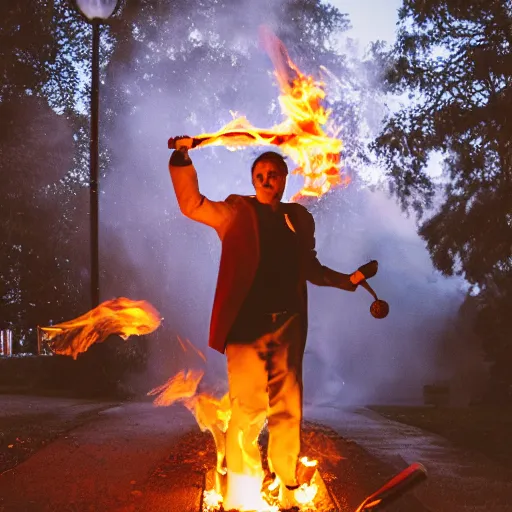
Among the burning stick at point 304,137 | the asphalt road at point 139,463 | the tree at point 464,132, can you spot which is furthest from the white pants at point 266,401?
the tree at point 464,132

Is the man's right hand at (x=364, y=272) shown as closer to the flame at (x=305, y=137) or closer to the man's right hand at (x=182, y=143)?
the flame at (x=305, y=137)

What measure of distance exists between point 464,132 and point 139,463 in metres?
10.7

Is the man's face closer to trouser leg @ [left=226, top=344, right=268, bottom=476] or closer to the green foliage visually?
trouser leg @ [left=226, top=344, right=268, bottom=476]

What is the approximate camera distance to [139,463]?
688 centimetres

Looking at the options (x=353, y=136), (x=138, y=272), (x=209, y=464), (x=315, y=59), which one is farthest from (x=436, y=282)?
(x=209, y=464)

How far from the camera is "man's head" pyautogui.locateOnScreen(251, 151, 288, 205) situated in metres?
4.84

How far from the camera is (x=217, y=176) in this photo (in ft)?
77.8

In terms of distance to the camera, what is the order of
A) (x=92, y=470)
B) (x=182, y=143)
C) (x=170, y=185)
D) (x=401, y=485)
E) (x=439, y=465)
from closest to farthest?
1. (x=401, y=485)
2. (x=182, y=143)
3. (x=92, y=470)
4. (x=439, y=465)
5. (x=170, y=185)

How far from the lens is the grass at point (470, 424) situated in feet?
30.4

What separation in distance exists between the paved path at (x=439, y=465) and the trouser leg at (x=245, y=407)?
148 cm

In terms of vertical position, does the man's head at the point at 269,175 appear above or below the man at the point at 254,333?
above

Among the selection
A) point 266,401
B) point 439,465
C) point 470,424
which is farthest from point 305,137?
point 470,424

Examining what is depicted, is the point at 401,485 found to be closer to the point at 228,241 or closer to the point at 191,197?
the point at 228,241

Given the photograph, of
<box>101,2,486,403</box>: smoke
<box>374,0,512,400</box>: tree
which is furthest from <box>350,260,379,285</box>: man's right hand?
<box>101,2,486,403</box>: smoke
